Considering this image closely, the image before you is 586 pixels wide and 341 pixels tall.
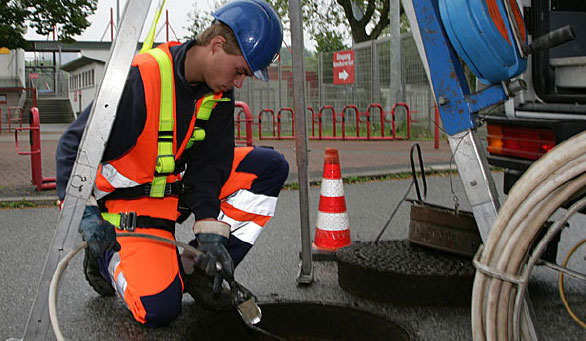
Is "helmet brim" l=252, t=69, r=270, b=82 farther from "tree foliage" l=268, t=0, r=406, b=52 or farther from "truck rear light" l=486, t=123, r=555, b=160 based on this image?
"tree foliage" l=268, t=0, r=406, b=52

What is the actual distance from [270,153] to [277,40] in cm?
86

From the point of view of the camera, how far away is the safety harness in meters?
2.66

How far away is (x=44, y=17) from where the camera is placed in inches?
626

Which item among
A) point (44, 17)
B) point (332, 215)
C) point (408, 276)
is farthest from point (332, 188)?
point (44, 17)

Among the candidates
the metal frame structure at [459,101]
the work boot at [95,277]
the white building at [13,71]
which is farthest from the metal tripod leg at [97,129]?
the white building at [13,71]

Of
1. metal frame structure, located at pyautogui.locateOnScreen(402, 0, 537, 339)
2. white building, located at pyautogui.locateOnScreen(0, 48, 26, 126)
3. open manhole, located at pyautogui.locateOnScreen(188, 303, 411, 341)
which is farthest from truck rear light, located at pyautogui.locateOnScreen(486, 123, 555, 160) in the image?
white building, located at pyautogui.locateOnScreen(0, 48, 26, 126)

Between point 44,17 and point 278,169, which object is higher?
point 44,17

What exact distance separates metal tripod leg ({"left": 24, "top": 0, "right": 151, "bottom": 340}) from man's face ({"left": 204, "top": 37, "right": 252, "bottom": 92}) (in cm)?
75

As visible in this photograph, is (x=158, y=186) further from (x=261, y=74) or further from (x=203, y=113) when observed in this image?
(x=261, y=74)

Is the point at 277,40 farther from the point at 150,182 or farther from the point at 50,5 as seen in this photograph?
the point at 50,5

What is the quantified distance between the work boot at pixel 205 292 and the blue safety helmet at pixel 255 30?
3.21 feet

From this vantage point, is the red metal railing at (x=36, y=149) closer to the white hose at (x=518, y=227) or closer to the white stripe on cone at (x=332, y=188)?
the white stripe on cone at (x=332, y=188)

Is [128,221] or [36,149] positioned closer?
[128,221]

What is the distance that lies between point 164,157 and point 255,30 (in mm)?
636
